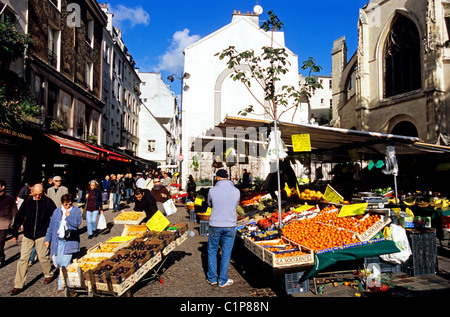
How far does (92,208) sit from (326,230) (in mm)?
7224

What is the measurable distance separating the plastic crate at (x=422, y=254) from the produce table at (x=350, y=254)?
0.68 metres

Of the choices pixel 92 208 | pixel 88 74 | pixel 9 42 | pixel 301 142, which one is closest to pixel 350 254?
pixel 301 142

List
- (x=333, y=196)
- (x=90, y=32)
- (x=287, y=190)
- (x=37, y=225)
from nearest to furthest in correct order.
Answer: (x=37, y=225) < (x=333, y=196) < (x=287, y=190) < (x=90, y=32)

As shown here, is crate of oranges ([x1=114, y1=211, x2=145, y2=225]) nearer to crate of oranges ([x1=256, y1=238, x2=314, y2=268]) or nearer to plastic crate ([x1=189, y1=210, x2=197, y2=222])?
crate of oranges ([x1=256, y1=238, x2=314, y2=268])

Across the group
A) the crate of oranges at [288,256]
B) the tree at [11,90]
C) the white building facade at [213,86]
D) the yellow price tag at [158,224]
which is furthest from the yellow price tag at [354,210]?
the white building facade at [213,86]

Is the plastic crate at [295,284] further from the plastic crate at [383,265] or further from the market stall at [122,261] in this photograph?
the market stall at [122,261]

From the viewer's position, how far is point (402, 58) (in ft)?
69.9

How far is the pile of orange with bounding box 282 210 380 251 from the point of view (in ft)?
17.1

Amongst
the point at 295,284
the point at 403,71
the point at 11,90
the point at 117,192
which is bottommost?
the point at 295,284

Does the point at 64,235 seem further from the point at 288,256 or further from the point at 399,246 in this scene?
the point at 399,246

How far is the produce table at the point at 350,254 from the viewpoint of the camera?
468cm

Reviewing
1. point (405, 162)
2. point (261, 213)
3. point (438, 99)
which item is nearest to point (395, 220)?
point (261, 213)

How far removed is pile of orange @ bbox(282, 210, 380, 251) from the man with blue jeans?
1349 mm
